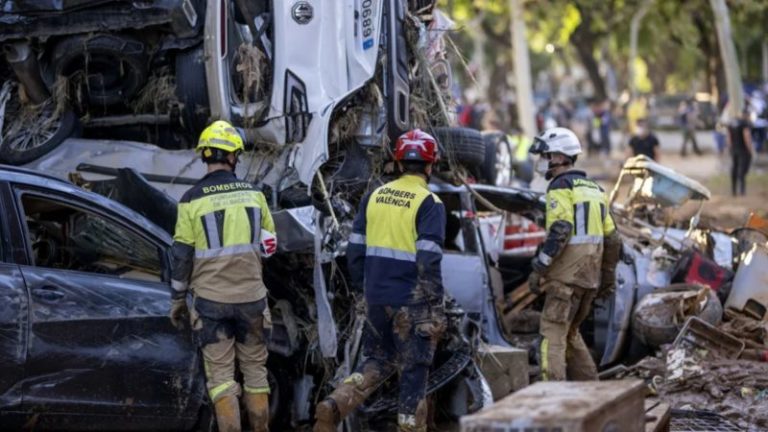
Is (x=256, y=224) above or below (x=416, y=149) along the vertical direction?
below

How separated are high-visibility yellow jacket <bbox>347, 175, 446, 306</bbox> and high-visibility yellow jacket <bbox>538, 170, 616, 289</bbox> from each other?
127 cm

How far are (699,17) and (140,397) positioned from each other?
3060 centimetres

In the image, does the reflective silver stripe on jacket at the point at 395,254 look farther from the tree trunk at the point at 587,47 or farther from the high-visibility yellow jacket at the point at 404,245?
the tree trunk at the point at 587,47

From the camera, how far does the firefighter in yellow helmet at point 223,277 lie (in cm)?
623

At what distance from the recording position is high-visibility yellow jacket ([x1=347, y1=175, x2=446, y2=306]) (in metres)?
6.36

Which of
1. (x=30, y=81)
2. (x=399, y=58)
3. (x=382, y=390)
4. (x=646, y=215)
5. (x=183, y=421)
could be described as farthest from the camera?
(x=646, y=215)

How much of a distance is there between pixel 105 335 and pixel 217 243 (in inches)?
28.2

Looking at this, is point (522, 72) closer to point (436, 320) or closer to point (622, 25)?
point (622, 25)

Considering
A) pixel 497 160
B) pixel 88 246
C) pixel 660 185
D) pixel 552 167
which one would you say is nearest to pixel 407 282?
pixel 552 167

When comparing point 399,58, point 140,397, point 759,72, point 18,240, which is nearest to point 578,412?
point 140,397

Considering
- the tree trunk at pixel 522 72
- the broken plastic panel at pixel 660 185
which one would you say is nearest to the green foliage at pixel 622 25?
the tree trunk at pixel 522 72

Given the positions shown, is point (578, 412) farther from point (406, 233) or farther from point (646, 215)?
point (646, 215)

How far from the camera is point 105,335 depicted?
603 cm

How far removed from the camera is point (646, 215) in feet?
33.7
